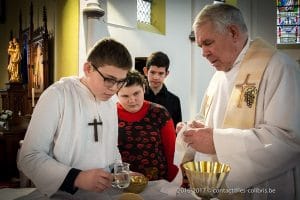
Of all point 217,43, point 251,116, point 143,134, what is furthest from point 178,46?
point 251,116

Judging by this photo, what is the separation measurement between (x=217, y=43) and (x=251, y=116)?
0.56m

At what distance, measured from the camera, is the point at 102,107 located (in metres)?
2.12

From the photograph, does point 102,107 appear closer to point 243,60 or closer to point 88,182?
point 88,182

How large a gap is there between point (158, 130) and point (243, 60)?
1.00 metres

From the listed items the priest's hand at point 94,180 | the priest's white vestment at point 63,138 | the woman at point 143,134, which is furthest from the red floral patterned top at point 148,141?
the priest's hand at point 94,180

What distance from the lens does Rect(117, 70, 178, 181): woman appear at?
279cm

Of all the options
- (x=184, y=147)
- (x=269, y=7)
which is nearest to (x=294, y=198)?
(x=184, y=147)

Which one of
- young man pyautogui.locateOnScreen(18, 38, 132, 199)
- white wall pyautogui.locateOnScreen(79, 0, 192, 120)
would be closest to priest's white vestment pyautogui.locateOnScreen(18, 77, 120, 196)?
young man pyautogui.locateOnScreen(18, 38, 132, 199)

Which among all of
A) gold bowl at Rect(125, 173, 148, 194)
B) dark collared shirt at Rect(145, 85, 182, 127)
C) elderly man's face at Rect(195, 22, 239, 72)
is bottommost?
gold bowl at Rect(125, 173, 148, 194)

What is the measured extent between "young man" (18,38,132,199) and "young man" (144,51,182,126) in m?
1.71

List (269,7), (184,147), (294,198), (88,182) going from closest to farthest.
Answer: (88,182)
(294,198)
(184,147)
(269,7)

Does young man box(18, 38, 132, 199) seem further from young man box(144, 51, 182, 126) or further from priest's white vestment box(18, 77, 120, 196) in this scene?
young man box(144, 51, 182, 126)

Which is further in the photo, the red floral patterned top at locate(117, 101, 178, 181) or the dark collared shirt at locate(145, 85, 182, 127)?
the dark collared shirt at locate(145, 85, 182, 127)

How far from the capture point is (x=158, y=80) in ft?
12.8
